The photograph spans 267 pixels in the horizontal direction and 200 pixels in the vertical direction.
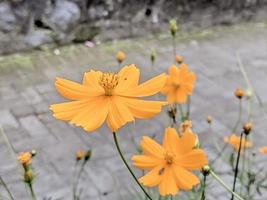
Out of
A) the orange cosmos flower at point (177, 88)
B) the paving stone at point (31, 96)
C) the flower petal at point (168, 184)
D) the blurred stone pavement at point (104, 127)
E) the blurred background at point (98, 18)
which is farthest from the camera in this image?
the blurred background at point (98, 18)

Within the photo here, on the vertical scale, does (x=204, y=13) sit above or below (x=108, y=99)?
below

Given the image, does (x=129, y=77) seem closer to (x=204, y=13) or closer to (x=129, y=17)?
(x=129, y=17)

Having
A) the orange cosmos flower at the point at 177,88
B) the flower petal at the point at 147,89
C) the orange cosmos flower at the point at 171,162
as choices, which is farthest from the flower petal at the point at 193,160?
the orange cosmos flower at the point at 177,88

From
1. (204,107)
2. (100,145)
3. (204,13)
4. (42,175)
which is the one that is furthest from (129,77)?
(204,13)

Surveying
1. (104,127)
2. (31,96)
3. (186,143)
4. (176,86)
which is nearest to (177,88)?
(176,86)

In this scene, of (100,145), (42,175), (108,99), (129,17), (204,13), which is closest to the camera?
(108,99)

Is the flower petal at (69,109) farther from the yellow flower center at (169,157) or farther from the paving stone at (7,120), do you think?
the paving stone at (7,120)

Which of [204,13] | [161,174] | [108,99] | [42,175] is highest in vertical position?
[108,99]

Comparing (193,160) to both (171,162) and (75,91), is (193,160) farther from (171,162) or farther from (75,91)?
(75,91)

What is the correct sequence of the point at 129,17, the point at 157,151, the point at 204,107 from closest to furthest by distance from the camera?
the point at 157,151
the point at 204,107
the point at 129,17
